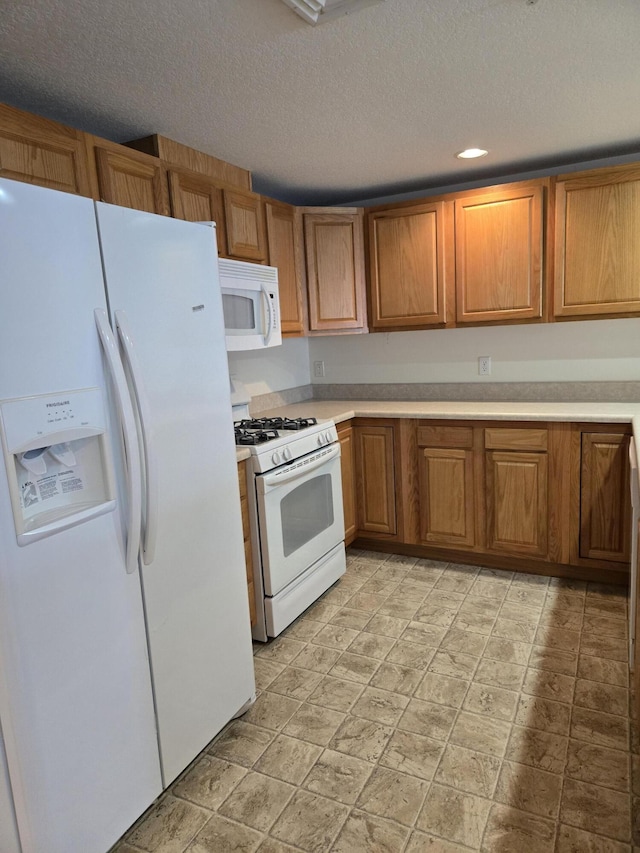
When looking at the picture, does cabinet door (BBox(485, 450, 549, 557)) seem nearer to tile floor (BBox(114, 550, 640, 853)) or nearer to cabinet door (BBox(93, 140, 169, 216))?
tile floor (BBox(114, 550, 640, 853))

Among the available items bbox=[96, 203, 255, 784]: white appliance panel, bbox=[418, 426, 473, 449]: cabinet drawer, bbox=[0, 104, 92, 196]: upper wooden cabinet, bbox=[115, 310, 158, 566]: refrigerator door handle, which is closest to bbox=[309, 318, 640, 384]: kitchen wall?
bbox=[418, 426, 473, 449]: cabinet drawer

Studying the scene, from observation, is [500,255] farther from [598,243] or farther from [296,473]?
[296,473]

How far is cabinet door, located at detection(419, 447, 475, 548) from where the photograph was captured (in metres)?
3.29

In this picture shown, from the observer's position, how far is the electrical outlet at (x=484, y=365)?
3662 millimetres

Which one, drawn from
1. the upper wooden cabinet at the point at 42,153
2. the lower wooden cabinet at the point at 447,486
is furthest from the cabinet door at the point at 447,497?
the upper wooden cabinet at the point at 42,153

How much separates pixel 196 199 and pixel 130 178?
0.39m

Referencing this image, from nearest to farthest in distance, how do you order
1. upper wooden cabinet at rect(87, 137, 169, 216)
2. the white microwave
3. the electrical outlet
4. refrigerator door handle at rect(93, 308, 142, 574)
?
refrigerator door handle at rect(93, 308, 142, 574) → upper wooden cabinet at rect(87, 137, 169, 216) → the white microwave → the electrical outlet

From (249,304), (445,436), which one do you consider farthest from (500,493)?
(249,304)

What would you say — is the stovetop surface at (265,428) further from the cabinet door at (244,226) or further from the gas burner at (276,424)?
the cabinet door at (244,226)

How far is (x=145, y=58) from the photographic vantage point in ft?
5.84

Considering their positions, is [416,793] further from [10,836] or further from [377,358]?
[377,358]

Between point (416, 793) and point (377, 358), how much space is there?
278 centimetres

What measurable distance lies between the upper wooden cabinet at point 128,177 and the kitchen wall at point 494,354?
1.94 metres

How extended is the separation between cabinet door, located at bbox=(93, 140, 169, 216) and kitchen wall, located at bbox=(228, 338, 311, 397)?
1171 mm
